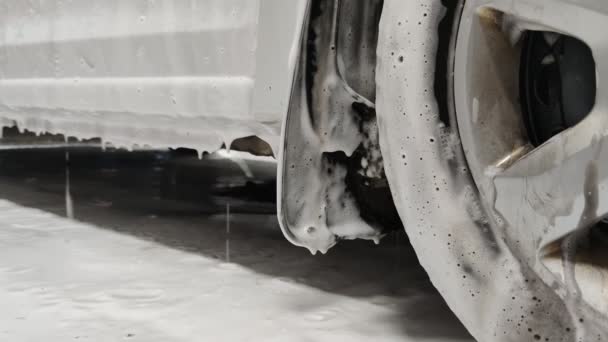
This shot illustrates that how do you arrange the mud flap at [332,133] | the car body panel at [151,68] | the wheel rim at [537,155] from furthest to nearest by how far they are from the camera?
the car body panel at [151,68]
the mud flap at [332,133]
the wheel rim at [537,155]

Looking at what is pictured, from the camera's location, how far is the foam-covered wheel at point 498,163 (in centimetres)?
96

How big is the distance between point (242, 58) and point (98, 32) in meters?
0.77

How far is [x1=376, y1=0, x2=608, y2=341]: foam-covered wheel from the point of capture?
3.16ft

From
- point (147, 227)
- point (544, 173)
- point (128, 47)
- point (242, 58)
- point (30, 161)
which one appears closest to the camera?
point (544, 173)

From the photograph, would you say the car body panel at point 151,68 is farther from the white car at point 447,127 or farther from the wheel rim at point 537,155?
the wheel rim at point 537,155

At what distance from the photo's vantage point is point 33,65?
266 cm

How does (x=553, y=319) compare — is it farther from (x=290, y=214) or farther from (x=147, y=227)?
(x=147, y=227)

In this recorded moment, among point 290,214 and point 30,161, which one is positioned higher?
point 290,214

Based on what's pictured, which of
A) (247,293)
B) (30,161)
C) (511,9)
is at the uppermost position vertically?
(511,9)

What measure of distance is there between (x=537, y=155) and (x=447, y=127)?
0.19m

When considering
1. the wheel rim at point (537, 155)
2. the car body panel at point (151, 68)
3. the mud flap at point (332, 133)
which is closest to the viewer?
the wheel rim at point (537, 155)

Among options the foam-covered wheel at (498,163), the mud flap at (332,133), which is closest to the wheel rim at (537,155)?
the foam-covered wheel at (498,163)

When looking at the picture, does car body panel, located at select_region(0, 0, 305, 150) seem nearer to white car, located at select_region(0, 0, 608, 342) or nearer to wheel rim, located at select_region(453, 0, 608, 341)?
white car, located at select_region(0, 0, 608, 342)

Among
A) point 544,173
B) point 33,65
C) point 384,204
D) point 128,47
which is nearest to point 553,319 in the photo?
point 544,173
